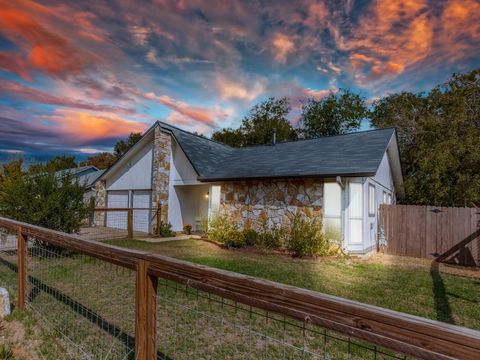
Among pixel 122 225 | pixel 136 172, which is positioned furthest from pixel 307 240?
pixel 122 225

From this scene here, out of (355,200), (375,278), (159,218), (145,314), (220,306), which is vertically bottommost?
(375,278)

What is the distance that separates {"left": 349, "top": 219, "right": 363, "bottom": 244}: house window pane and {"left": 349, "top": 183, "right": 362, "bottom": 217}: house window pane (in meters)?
0.22

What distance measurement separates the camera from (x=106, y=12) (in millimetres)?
7953

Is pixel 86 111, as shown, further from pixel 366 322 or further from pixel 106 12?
pixel 366 322

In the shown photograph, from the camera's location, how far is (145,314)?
2076 millimetres

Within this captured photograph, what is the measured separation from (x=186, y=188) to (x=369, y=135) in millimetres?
8545

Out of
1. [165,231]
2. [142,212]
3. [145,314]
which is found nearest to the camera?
[145,314]

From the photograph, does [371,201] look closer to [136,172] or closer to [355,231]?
[355,231]

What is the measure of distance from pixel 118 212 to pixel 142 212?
7.37 ft

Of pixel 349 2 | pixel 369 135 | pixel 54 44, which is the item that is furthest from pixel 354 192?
pixel 54 44

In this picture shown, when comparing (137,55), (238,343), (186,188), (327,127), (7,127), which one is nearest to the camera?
(238,343)

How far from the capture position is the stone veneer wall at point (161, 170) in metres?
12.7

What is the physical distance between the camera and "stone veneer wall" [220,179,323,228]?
30.3ft

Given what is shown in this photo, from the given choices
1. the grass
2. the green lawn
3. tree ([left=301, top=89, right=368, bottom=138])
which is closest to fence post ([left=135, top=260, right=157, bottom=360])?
the grass
